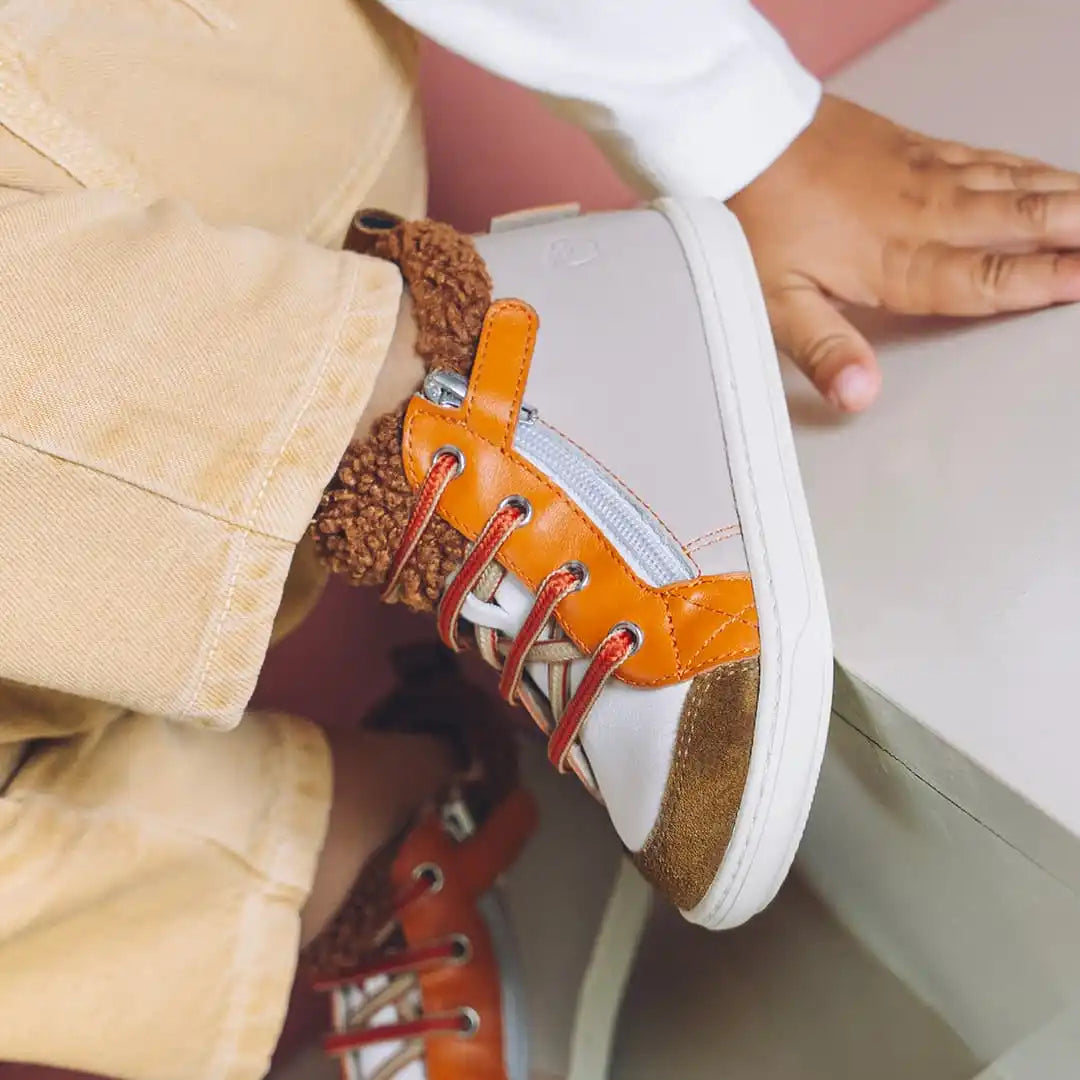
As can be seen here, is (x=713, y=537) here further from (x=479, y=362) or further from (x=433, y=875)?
(x=433, y=875)

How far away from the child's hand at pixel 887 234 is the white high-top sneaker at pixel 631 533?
64 millimetres

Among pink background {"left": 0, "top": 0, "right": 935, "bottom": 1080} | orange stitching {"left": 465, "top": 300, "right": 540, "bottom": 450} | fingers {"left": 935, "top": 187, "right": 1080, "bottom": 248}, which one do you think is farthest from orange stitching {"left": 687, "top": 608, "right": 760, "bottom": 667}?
pink background {"left": 0, "top": 0, "right": 935, "bottom": 1080}

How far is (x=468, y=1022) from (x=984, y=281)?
48 cm

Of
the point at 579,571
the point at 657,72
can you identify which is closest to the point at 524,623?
the point at 579,571

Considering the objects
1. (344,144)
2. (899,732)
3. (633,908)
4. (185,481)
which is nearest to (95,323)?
(185,481)

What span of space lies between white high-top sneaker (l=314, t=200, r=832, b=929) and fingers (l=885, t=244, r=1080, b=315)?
9 cm

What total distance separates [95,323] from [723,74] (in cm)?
31

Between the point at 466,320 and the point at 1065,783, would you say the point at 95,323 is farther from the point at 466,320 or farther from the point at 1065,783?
the point at 1065,783

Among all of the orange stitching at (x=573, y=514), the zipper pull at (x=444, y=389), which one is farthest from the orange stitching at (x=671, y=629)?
the zipper pull at (x=444, y=389)

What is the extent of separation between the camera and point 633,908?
2.04 ft

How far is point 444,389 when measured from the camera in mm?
380

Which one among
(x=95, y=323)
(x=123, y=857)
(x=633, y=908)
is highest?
(x=95, y=323)

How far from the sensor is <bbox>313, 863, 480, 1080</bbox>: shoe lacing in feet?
1.92

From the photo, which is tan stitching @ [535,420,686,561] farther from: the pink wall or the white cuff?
the pink wall
